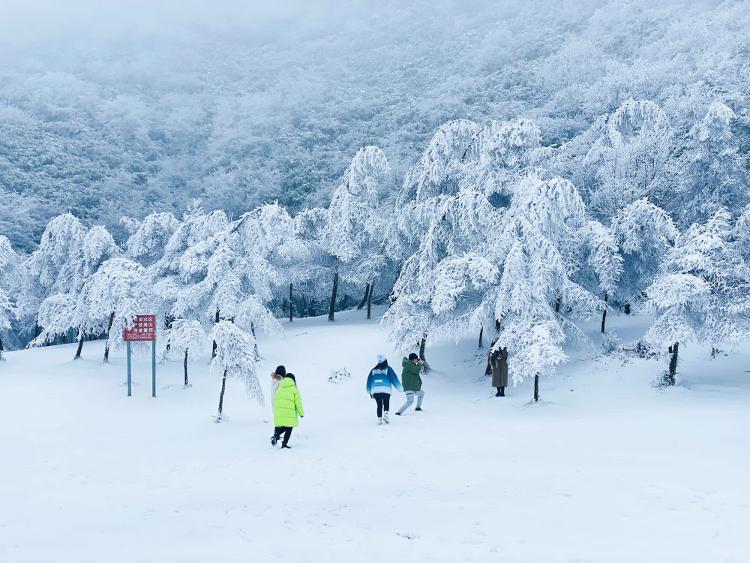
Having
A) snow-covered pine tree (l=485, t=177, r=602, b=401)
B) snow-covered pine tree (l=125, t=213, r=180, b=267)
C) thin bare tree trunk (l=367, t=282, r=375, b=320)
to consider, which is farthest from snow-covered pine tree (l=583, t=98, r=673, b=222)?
snow-covered pine tree (l=125, t=213, r=180, b=267)

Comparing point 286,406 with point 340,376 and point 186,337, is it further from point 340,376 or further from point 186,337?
point 186,337

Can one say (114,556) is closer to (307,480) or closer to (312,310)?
(307,480)

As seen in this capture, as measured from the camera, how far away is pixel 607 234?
72.5 feet

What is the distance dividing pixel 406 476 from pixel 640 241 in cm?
1711

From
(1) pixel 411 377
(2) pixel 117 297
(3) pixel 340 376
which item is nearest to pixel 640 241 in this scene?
(1) pixel 411 377

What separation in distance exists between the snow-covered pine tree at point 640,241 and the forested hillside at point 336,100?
4.16 meters

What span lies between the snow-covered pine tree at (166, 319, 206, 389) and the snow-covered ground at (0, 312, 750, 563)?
2.58 meters

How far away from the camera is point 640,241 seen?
74.1ft

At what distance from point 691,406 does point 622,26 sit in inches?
2396

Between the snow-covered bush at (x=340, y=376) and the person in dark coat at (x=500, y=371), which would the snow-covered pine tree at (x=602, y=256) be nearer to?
the person in dark coat at (x=500, y=371)

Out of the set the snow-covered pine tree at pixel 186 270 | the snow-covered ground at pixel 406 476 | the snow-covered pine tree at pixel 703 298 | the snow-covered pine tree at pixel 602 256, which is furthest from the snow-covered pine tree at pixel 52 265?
the snow-covered pine tree at pixel 703 298

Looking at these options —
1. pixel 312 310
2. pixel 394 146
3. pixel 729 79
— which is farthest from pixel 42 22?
pixel 729 79

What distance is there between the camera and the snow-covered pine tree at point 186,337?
2216 centimetres

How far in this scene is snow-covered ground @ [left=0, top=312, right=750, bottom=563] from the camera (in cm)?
627
